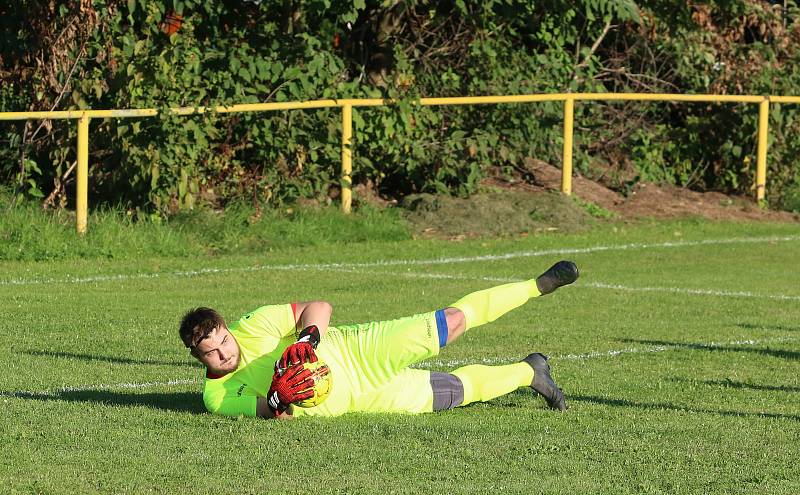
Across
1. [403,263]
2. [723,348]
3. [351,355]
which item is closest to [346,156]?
[403,263]

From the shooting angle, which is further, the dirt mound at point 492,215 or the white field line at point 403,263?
the dirt mound at point 492,215

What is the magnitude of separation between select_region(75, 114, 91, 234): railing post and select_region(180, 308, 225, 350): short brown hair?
8177 mm

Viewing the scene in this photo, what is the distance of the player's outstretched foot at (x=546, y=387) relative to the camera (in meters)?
8.28

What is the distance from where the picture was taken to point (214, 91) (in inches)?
669

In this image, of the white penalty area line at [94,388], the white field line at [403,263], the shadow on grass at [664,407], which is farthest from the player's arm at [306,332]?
the white field line at [403,263]

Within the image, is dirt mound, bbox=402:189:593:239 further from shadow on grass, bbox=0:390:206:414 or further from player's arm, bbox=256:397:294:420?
player's arm, bbox=256:397:294:420

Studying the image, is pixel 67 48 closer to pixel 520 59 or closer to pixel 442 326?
pixel 520 59

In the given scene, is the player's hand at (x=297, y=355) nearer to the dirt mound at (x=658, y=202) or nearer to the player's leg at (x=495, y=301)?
the player's leg at (x=495, y=301)

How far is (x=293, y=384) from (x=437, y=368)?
240 centimetres

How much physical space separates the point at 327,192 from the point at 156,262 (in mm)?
3342

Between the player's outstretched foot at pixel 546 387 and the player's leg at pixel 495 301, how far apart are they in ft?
1.41

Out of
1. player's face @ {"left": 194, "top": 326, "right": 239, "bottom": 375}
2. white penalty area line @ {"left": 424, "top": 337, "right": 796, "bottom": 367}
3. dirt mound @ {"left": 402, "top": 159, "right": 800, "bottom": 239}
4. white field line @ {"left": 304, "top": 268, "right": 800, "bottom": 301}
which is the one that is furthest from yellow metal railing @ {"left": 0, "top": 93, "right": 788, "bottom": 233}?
player's face @ {"left": 194, "top": 326, "right": 239, "bottom": 375}

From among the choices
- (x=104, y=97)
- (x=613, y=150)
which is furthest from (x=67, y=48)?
(x=613, y=150)

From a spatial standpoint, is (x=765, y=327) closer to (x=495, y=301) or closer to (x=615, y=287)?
(x=615, y=287)
